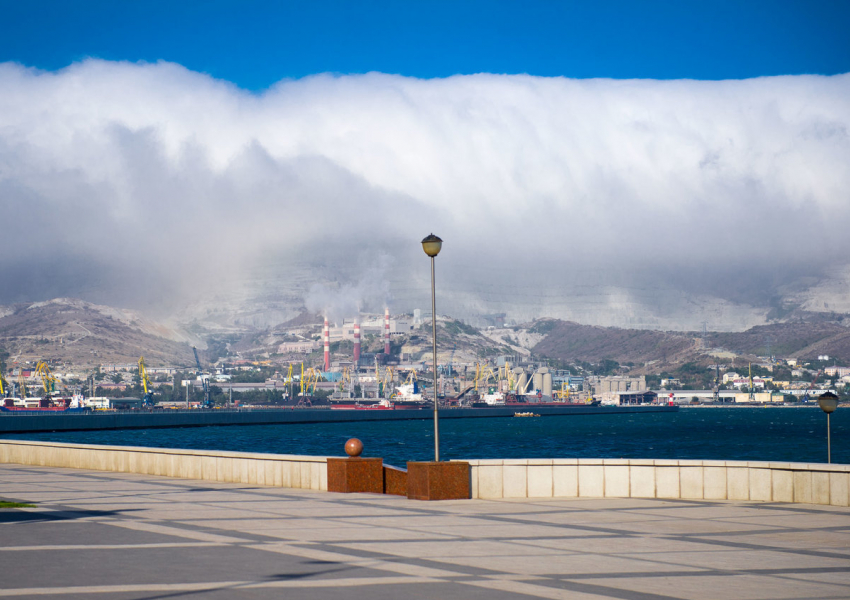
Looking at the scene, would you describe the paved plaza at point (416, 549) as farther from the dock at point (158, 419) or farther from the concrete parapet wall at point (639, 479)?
the dock at point (158, 419)

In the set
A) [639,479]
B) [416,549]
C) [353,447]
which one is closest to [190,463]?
[353,447]

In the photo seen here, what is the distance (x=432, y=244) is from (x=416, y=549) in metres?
7.77

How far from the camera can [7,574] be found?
10.0 m

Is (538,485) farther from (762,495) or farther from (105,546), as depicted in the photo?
(105,546)

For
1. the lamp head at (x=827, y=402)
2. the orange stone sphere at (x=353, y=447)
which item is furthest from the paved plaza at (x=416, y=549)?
the lamp head at (x=827, y=402)

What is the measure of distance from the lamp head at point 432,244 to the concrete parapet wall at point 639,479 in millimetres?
3956

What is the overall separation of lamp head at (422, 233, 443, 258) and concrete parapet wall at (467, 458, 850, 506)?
3.96 meters

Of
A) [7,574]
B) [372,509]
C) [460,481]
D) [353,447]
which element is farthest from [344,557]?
[353,447]

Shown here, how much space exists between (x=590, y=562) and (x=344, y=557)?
277cm

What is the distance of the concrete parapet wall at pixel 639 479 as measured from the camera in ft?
55.6

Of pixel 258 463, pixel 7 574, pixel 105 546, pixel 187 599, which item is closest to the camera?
pixel 187 599

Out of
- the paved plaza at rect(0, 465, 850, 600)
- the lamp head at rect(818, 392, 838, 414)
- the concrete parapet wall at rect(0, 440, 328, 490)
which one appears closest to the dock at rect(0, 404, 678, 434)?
the concrete parapet wall at rect(0, 440, 328, 490)

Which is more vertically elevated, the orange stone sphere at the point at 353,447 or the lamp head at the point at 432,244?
the lamp head at the point at 432,244

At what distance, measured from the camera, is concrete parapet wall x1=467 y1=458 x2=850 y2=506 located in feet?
55.6
